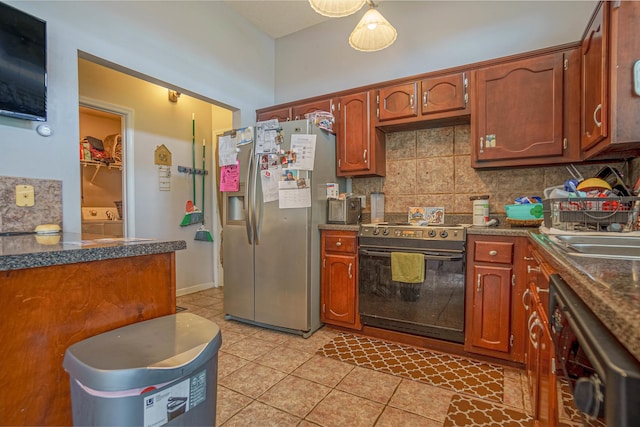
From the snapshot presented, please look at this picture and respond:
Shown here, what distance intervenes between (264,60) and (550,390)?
145 inches

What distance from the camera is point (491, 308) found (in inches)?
80.8

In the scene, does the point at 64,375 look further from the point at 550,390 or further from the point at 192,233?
the point at 192,233

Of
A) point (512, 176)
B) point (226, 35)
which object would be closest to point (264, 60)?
point (226, 35)

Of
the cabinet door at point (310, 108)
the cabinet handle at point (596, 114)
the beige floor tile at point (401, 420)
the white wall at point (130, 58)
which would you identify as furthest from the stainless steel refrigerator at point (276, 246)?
the cabinet handle at point (596, 114)

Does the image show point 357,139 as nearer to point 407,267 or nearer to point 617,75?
point 407,267

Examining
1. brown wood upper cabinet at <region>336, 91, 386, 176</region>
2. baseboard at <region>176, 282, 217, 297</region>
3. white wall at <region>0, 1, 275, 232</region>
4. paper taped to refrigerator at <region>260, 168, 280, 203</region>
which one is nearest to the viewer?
white wall at <region>0, 1, 275, 232</region>

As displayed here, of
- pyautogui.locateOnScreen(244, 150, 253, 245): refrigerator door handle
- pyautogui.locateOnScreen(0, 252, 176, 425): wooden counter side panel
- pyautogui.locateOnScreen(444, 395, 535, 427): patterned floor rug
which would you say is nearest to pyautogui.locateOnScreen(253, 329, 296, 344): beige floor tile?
pyautogui.locateOnScreen(244, 150, 253, 245): refrigerator door handle

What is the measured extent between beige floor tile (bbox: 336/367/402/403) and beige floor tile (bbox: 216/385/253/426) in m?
0.55

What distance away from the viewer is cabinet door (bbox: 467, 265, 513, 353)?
2.01 meters

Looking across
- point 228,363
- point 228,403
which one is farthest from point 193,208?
point 228,403

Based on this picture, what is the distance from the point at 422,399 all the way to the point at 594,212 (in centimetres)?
130

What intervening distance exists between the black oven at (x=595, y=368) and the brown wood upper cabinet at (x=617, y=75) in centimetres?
131

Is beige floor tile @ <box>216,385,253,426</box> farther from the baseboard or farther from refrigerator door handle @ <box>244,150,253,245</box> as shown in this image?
the baseboard

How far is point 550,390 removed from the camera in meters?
0.90
